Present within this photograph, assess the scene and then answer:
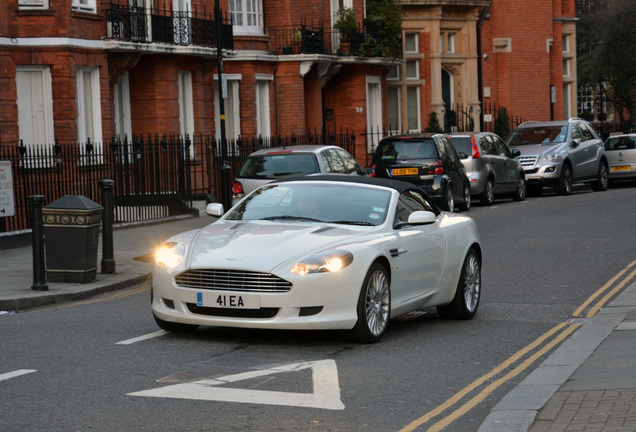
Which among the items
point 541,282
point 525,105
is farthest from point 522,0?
point 541,282

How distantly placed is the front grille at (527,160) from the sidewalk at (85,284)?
11.5 meters

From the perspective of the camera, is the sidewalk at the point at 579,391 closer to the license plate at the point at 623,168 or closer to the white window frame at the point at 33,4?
the white window frame at the point at 33,4

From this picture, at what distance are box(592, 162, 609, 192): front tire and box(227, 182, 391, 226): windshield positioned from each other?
74.0ft

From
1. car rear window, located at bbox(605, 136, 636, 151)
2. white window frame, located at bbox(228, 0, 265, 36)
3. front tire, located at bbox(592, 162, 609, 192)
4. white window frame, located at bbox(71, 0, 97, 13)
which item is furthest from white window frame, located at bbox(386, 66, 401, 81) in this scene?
white window frame, located at bbox(71, 0, 97, 13)

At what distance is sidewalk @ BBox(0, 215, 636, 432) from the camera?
655 centimetres

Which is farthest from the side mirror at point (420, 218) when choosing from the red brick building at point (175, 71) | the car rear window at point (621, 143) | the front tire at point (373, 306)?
the car rear window at point (621, 143)

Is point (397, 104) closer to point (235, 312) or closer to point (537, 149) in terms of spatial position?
point (537, 149)

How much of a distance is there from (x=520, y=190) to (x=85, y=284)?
56.5ft

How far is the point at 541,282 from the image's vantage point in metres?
14.1

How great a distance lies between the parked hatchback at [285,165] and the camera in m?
20.0

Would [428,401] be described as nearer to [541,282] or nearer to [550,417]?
[550,417]

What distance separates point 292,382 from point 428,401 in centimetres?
97

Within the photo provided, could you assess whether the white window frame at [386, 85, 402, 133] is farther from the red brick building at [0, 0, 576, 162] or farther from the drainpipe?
the drainpipe

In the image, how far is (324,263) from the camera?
29.6 ft
